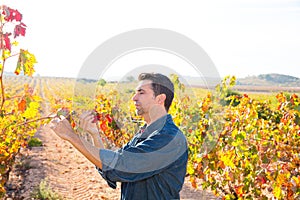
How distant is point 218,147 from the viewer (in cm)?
488

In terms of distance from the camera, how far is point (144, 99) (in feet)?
6.38

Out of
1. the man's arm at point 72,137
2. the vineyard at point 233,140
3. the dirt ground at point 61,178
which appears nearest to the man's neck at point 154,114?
the man's arm at point 72,137

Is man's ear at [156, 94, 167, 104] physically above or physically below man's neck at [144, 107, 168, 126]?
above

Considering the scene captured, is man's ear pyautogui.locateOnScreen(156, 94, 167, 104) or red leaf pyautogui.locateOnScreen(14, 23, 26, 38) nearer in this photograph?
man's ear pyautogui.locateOnScreen(156, 94, 167, 104)

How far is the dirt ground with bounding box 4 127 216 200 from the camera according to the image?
6.22 m

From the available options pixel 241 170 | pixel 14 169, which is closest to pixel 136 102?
pixel 241 170

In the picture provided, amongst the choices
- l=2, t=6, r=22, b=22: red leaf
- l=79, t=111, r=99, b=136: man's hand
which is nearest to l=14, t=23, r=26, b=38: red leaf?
l=2, t=6, r=22, b=22: red leaf

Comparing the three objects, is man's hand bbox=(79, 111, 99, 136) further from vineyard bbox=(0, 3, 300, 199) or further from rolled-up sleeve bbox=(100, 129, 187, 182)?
vineyard bbox=(0, 3, 300, 199)

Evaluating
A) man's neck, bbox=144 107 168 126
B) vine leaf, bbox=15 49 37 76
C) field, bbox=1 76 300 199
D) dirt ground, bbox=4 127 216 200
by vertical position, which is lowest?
dirt ground, bbox=4 127 216 200

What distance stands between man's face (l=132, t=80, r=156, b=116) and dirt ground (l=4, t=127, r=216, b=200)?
3.87 m

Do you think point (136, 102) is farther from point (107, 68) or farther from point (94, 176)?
point (94, 176)

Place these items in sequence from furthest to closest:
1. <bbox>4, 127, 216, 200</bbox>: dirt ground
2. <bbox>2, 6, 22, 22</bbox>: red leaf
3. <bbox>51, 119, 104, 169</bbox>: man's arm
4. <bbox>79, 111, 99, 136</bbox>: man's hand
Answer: <bbox>4, 127, 216, 200</bbox>: dirt ground, <bbox>2, 6, 22, 22</bbox>: red leaf, <bbox>79, 111, 99, 136</bbox>: man's hand, <bbox>51, 119, 104, 169</bbox>: man's arm

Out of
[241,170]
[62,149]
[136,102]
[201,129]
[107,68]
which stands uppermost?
[107,68]

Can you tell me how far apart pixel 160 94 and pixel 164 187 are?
0.44 meters
